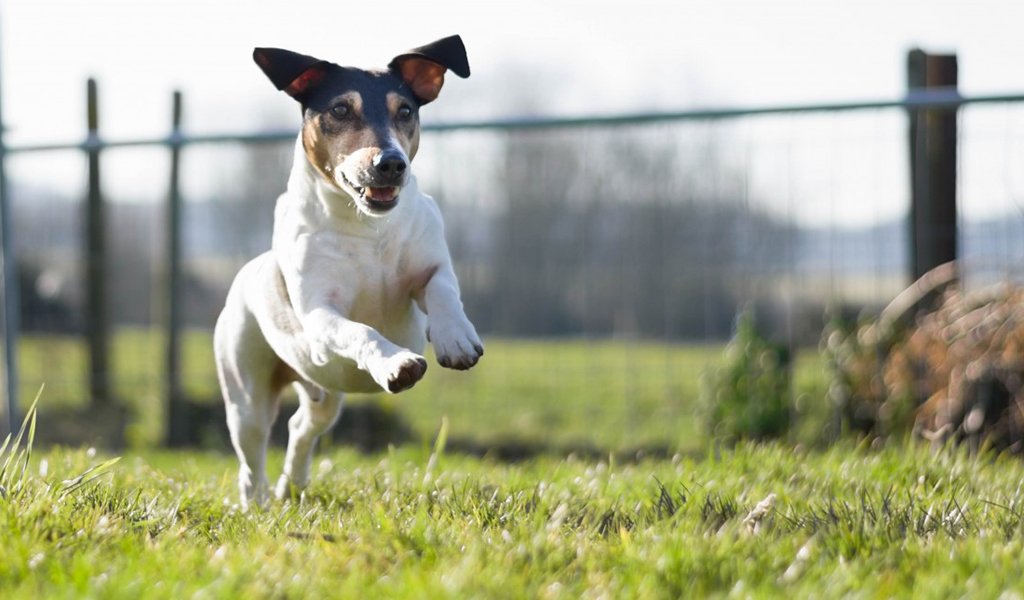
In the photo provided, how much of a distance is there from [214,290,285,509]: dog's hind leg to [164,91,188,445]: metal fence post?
3871mm

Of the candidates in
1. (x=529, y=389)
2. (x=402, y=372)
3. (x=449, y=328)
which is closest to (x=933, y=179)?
(x=529, y=389)

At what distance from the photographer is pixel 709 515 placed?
11.1 ft

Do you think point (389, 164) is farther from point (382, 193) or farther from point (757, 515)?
point (757, 515)

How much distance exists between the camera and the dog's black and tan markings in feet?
11.8

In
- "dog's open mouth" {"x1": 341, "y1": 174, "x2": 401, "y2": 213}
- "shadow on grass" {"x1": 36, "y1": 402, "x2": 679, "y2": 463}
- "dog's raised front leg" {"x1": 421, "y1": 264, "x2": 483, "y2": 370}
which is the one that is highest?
"dog's open mouth" {"x1": 341, "y1": 174, "x2": 401, "y2": 213}

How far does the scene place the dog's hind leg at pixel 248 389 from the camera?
4.46 meters

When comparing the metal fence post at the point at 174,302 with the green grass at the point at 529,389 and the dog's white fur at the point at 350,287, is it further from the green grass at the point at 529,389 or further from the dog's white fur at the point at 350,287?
the dog's white fur at the point at 350,287

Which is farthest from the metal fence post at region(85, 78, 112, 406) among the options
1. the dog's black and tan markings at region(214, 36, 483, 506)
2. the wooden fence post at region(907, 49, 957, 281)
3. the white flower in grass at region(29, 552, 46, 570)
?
the white flower in grass at region(29, 552, 46, 570)

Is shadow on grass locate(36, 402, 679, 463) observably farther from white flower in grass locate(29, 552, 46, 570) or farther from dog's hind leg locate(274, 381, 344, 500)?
white flower in grass locate(29, 552, 46, 570)

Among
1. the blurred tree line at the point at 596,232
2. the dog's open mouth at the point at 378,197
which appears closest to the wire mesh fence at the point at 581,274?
the blurred tree line at the point at 596,232

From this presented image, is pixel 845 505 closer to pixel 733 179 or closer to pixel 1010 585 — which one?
pixel 1010 585

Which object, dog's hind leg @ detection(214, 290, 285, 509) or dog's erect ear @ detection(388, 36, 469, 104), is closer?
dog's erect ear @ detection(388, 36, 469, 104)

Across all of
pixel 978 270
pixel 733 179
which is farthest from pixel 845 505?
pixel 733 179

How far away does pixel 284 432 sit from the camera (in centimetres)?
834
